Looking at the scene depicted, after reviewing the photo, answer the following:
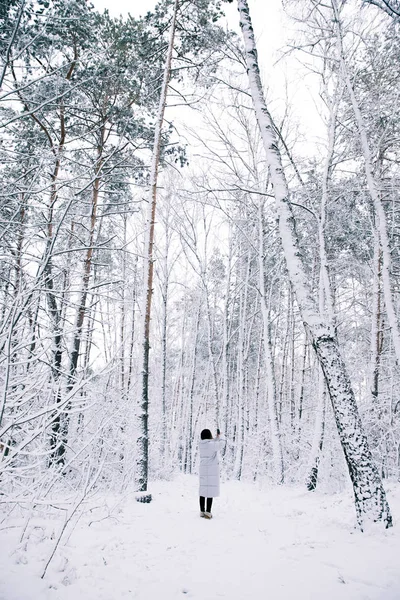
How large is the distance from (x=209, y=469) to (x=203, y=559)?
2.43m

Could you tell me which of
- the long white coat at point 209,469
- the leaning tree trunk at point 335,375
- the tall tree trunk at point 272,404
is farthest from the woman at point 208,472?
the tall tree trunk at point 272,404

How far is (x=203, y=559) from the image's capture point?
11.1ft

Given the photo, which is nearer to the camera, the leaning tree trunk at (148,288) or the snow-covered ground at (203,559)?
the snow-covered ground at (203,559)

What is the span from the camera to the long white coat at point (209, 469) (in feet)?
18.2

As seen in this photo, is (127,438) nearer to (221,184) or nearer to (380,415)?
(380,415)

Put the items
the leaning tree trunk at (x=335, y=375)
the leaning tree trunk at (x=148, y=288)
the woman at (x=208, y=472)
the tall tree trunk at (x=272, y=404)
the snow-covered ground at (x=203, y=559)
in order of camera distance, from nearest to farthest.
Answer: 1. the snow-covered ground at (x=203, y=559)
2. the leaning tree trunk at (x=335, y=375)
3. the woman at (x=208, y=472)
4. the leaning tree trunk at (x=148, y=288)
5. the tall tree trunk at (x=272, y=404)

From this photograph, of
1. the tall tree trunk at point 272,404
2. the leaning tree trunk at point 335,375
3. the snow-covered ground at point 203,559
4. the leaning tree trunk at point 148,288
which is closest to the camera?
the snow-covered ground at point 203,559

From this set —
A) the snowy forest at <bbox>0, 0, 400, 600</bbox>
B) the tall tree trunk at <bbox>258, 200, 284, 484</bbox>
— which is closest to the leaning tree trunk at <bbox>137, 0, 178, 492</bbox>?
the snowy forest at <bbox>0, 0, 400, 600</bbox>

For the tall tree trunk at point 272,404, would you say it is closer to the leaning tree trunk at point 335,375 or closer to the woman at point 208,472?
the woman at point 208,472

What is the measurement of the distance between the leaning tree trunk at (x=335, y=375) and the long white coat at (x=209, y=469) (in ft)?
7.75

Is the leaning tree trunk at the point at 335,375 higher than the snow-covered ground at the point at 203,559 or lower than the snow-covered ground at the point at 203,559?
Result: higher

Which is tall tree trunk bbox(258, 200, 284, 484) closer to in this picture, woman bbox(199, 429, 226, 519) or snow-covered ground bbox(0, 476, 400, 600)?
woman bbox(199, 429, 226, 519)

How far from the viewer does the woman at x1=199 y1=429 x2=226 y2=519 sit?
550cm

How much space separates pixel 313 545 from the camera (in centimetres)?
359
